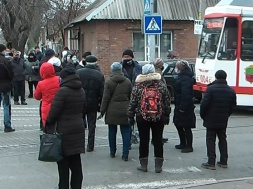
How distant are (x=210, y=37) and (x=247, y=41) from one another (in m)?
1.27

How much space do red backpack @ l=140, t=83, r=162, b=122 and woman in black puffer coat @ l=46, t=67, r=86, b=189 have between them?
1.57 metres

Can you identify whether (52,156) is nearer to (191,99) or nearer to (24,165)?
(24,165)

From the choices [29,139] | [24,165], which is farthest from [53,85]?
[29,139]

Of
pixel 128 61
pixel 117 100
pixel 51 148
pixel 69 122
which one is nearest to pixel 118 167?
pixel 117 100

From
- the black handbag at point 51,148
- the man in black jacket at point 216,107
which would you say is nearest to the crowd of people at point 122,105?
the man in black jacket at point 216,107

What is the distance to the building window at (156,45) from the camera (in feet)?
89.0

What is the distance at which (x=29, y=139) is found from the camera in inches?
423

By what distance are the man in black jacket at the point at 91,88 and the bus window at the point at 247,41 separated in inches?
265

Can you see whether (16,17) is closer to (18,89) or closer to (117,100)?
(18,89)

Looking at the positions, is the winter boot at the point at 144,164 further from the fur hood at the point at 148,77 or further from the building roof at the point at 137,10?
the building roof at the point at 137,10

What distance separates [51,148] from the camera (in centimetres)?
599

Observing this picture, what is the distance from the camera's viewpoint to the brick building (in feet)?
85.9

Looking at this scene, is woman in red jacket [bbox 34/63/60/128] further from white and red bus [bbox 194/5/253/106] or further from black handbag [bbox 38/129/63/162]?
white and red bus [bbox 194/5/253/106]

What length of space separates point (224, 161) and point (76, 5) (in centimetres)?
4050
